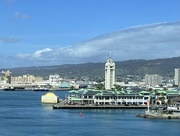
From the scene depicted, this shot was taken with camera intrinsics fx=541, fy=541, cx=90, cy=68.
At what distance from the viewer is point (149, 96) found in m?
42.7

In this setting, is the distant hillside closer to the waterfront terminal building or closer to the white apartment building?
the white apartment building

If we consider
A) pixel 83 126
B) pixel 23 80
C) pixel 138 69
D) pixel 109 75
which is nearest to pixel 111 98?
pixel 109 75

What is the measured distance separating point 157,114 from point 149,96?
12241mm

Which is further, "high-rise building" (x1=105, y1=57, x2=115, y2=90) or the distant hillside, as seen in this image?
the distant hillside

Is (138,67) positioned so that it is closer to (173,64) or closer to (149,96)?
(173,64)

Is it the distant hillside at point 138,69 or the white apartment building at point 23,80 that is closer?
the white apartment building at point 23,80

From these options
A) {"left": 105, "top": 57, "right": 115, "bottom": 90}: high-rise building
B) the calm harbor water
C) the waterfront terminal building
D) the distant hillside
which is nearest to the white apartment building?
the distant hillside

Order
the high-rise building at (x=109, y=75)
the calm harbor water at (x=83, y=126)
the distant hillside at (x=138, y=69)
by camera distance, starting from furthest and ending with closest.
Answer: the distant hillside at (x=138, y=69) → the high-rise building at (x=109, y=75) → the calm harbor water at (x=83, y=126)

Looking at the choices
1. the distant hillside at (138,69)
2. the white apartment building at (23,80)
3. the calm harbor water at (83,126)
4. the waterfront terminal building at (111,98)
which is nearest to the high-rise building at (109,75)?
the waterfront terminal building at (111,98)

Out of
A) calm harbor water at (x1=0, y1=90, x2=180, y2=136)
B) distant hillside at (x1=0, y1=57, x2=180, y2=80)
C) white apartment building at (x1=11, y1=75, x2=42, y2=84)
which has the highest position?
distant hillside at (x1=0, y1=57, x2=180, y2=80)

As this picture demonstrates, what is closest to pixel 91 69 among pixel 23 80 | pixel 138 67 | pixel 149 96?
pixel 138 67

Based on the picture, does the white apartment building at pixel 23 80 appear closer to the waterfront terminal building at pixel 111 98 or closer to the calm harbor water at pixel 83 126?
the waterfront terminal building at pixel 111 98

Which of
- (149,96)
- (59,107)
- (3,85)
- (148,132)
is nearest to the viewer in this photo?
(148,132)

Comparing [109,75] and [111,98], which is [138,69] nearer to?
[109,75]
